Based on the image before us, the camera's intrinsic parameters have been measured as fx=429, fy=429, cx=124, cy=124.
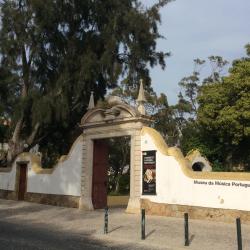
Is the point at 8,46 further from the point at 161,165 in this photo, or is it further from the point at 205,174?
the point at 205,174

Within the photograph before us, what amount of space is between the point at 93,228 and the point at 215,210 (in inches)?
182

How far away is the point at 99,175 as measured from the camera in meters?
21.1

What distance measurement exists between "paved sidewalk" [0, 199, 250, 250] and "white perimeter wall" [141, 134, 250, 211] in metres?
0.83

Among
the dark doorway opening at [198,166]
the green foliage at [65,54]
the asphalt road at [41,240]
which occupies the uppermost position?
the green foliage at [65,54]

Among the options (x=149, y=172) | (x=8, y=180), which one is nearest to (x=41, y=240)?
(x=149, y=172)

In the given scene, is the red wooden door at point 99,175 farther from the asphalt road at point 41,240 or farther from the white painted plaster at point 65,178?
the asphalt road at point 41,240

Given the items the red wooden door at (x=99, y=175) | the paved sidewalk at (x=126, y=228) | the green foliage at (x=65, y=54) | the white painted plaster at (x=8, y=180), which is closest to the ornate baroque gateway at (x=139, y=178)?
the red wooden door at (x=99, y=175)

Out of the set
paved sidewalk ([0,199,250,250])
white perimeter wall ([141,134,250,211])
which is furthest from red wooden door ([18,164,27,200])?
white perimeter wall ([141,134,250,211])

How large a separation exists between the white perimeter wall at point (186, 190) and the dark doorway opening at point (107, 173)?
10.9 ft

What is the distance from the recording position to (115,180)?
41.2 meters

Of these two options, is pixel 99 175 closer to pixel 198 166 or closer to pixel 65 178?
pixel 65 178

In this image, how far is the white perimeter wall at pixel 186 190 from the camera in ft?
50.0

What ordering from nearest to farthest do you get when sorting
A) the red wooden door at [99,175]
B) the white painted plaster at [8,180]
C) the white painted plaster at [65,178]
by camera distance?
the red wooden door at [99,175] → the white painted plaster at [65,178] → the white painted plaster at [8,180]

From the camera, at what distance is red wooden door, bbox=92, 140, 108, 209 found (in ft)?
68.2
